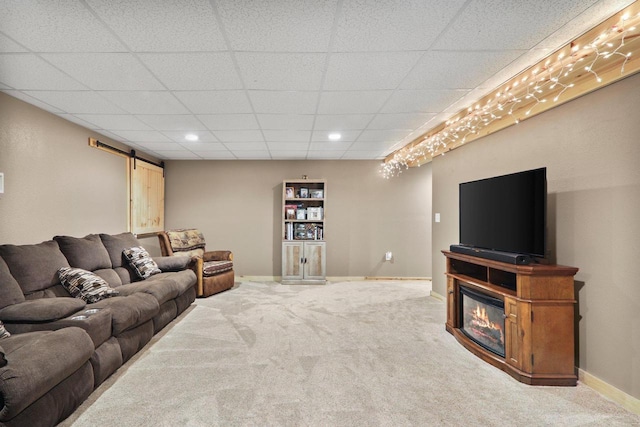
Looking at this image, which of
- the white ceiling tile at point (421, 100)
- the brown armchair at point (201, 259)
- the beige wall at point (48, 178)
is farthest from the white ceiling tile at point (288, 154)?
the beige wall at point (48, 178)

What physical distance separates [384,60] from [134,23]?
66.2 inches

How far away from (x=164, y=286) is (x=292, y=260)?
2.84m


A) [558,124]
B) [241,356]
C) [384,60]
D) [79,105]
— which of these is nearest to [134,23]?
[384,60]

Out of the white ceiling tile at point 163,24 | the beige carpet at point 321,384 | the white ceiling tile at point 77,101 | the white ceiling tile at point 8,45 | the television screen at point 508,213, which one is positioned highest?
the white ceiling tile at point 163,24

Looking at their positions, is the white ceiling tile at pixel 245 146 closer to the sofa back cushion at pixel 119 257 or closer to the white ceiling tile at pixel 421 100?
the sofa back cushion at pixel 119 257

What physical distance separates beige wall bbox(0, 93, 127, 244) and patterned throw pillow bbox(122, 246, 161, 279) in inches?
28.0

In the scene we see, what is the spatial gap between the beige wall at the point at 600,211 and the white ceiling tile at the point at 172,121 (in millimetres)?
3706

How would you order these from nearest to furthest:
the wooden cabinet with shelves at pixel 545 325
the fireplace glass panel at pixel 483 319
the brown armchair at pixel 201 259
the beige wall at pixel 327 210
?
the wooden cabinet with shelves at pixel 545 325
the fireplace glass panel at pixel 483 319
the brown armchair at pixel 201 259
the beige wall at pixel 327 210

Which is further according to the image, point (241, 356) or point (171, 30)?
point (241, 356)

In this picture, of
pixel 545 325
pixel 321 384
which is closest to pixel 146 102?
pixel 321 384

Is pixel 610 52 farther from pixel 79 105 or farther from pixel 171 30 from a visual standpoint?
pixel 79 105

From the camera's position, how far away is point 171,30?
1976 mm

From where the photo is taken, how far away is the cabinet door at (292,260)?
6.04m

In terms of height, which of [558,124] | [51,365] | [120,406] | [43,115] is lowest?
[120,406]
